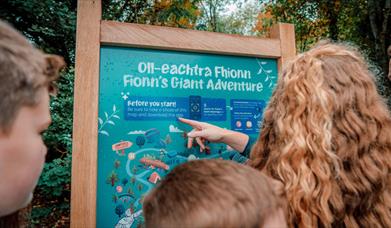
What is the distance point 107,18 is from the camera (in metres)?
5.70

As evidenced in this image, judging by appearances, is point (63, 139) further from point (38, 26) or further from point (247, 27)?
point (247, 27)

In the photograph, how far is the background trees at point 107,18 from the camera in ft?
15.1

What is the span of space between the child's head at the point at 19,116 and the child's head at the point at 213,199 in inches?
12.6

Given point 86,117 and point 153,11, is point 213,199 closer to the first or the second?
point 86,117

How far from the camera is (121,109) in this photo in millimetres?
1871

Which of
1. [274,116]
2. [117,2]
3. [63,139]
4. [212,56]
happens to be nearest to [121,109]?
[212,56]

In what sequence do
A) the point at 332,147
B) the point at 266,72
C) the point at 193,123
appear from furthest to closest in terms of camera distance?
the point at 266,72 < the point at 193,123 < the point at 332,147

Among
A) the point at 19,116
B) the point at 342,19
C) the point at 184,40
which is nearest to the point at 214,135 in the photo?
the point at 184,40

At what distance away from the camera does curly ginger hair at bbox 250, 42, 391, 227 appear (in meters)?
1.23

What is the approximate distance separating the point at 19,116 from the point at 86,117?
901 millimetres

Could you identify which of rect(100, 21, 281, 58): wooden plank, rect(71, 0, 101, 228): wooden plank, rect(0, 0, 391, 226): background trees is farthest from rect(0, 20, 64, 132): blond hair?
rect(0, 0, 391, 226): background trees

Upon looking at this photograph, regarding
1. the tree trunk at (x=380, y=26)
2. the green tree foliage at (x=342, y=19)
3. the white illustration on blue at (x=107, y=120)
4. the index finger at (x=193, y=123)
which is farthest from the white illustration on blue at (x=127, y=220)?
the green tree foliage at (x=342, y=19)

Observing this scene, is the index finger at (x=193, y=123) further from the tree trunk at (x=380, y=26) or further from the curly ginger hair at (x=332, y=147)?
the tree trunk at (x=380, y=26)

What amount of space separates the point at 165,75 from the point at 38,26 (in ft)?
12.2
